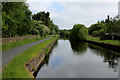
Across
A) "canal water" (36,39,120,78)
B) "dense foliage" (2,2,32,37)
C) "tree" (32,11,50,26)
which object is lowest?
"canal water" (36,39,120,78)

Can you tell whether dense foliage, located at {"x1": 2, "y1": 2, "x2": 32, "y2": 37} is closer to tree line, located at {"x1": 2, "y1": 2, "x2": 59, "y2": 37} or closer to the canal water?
tree line, located at {"x1": 2, "y1": 2, "x2": 59, "y2": 37}

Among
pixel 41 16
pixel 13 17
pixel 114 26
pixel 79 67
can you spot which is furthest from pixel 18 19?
pixel 41 16

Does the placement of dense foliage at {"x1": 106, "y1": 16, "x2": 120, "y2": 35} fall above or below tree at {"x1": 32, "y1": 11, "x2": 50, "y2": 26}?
below

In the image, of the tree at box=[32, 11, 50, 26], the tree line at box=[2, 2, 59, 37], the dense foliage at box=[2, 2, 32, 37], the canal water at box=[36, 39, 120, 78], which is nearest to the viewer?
the canal water at box=[36, 39, 120, 78]

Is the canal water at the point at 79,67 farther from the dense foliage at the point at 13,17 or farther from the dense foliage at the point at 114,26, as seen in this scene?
the dense foliage at the point at 114,26

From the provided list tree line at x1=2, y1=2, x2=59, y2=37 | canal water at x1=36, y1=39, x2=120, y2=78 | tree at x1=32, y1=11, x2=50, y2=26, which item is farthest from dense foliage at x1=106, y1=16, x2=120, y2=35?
tree at x1=32, y1=11, x2=50, y2=26

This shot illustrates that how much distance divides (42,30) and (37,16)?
2012 centimetres

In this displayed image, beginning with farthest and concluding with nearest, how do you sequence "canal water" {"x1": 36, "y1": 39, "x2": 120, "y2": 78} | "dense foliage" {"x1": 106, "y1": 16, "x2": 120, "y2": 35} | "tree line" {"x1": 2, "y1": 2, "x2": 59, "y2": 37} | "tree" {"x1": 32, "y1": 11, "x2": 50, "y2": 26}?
"tree" {"x1": 32, "y1": 11, "x2": 50, "y2": 26}
"dense foliage" {"x1": 106, "y1": 16, "x2": 120, "y2": 35}
"tree line" {"x1": 2, "y1": 2, "x2": 59, "y2": 37}
"canal water" {"x1": 36, "y1": 39, "x2": 120, "y2": 78}

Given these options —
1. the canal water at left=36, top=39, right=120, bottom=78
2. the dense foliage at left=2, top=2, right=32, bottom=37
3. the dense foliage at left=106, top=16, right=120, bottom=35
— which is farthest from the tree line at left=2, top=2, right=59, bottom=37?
the dense foliage at left=106, top=16, right=120, bottom=35

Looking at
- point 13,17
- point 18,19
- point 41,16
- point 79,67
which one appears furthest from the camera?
point 41,16

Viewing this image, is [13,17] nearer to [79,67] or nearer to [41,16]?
[79,67]

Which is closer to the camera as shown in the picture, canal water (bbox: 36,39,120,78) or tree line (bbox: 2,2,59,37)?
canal water (bbox: 36,39,120,78)

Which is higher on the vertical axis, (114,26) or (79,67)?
(114,26)

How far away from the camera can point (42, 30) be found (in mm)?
51156
